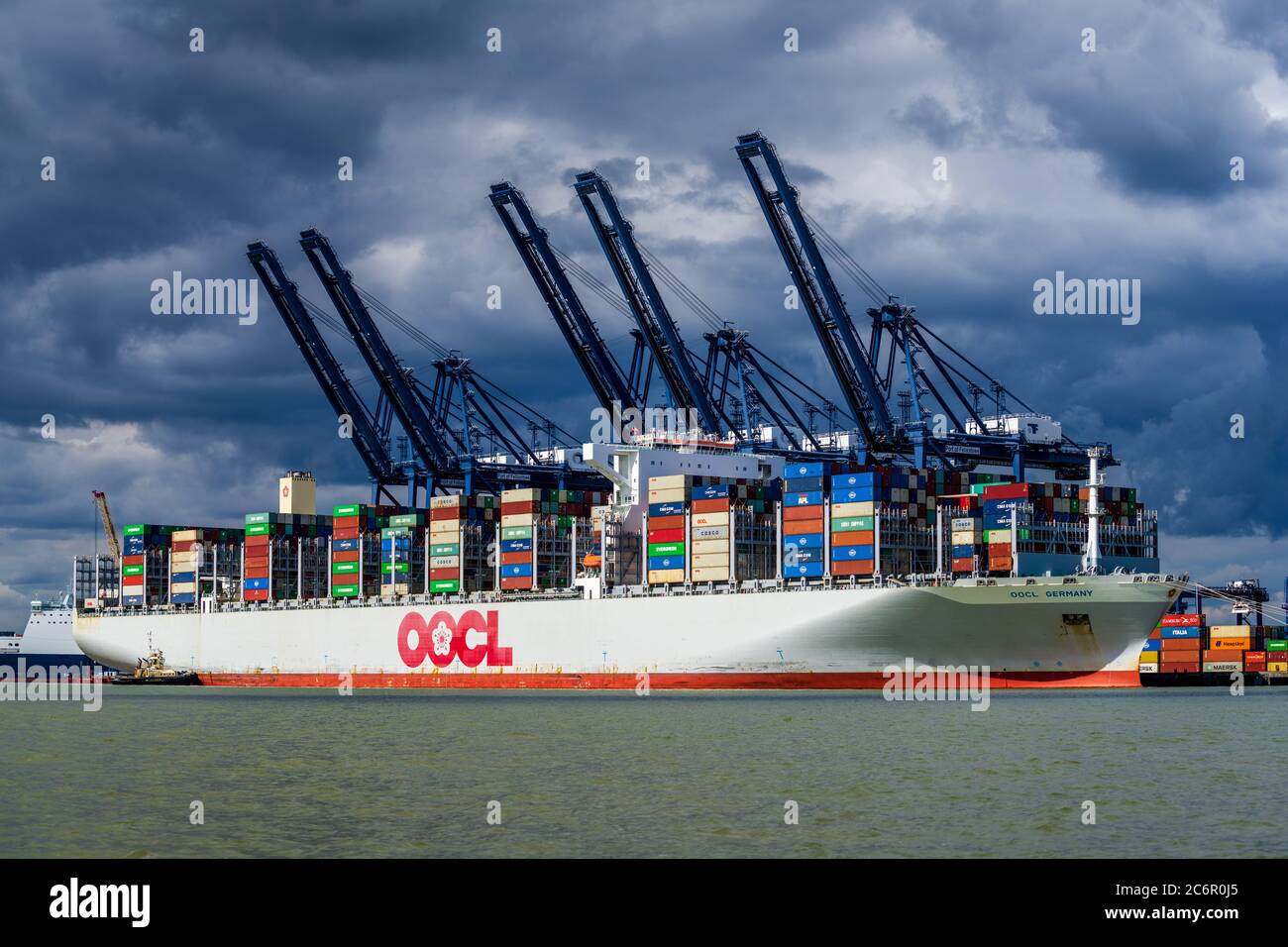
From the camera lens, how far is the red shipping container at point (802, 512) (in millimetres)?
75938

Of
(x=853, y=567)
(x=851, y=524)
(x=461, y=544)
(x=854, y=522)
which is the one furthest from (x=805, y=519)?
(x=461, y=544)

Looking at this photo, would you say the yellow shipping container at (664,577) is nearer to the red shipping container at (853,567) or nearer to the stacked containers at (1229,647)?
the red shipping container at (853,567)

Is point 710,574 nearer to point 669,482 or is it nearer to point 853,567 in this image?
point 669,482

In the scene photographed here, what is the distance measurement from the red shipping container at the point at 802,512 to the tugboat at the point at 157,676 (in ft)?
178

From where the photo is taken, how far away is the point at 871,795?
32188 mm

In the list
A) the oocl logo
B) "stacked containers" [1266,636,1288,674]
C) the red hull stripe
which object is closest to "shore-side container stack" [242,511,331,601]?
the red hull stripe

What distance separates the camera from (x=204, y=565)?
116438 mm

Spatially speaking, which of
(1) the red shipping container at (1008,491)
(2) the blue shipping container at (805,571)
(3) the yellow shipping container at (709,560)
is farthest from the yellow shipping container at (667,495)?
(1) the red shipping container at (1008,491)

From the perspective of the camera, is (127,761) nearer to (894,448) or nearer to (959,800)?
(959,800)

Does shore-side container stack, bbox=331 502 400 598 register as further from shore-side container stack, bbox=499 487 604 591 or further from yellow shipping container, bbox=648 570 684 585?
yellow shipping container, bbox=648 570 684 585

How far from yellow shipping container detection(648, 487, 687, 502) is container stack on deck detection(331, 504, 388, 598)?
2755cm

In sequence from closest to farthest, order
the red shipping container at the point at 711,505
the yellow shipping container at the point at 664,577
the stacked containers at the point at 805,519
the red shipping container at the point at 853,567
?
the red shipping container at the point at 853,567
the stacked containers at the point at 805,519
the red shipping container at the point at 711,505
the yellow shipping container at the point at 664,577

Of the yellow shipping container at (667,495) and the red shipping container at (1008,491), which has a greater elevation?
the yellow shipping container at (667,495)
